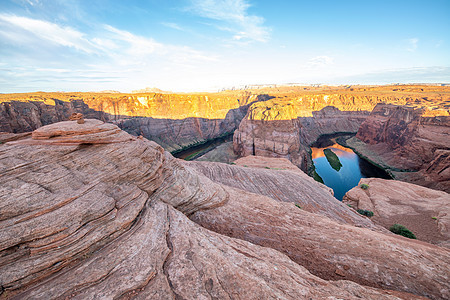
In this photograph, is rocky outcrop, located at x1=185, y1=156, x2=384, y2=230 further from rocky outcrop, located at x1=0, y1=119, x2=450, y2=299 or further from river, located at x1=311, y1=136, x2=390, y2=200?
river, located at x1=311, y1=136, x2=390, y2=200

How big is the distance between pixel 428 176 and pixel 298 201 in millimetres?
39133

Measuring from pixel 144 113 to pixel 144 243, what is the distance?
7514 cm

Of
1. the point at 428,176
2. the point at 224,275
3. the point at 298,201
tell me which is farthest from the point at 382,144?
the point at 224,275

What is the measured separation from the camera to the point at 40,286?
4.66 m

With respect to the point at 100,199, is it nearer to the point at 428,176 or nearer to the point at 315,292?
the point at 315,292

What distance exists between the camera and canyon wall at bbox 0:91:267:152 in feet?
139

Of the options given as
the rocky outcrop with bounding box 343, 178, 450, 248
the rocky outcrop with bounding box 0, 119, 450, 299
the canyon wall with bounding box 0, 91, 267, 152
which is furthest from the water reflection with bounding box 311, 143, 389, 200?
the canyon wall with bounding box 0, 91, 267, 152

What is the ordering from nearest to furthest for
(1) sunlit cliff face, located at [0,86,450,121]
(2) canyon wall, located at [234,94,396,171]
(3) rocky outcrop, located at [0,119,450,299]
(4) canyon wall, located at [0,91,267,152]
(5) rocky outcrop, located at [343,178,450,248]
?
1. (3) rocky outcrop, located at [0,119,450,299]
2. (5) rocky outcrop, located at [343,178,450,248]
3. (4) canyon wall, located at [0,91,267,152]
4. (2) canyon wall, located at [234,94,396,171]
5. (1) sunlit cliff face, located at [0,86,450,121]

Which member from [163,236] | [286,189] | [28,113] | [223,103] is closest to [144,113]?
[28,113]

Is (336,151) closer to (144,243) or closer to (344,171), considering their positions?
(344,171)

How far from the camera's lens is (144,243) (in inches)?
239

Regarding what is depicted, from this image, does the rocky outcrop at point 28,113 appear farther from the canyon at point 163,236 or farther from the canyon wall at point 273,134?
the canyon wall at point 273,134

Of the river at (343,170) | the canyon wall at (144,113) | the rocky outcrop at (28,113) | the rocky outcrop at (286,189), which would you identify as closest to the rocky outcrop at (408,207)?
the rocky outcrop at (286,189)

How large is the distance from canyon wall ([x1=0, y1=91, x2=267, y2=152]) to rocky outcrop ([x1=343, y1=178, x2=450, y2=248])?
201ft
